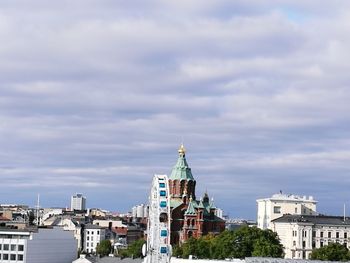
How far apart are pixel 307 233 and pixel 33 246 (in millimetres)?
65450

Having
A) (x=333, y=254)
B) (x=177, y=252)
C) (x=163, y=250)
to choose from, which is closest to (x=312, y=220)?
(x=177, y=252)

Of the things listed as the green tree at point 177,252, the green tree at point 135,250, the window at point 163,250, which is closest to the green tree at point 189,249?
the green tree at point 177,252

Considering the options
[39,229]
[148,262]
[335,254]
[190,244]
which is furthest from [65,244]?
[148,262]

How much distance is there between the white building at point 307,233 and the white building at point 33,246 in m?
52.1

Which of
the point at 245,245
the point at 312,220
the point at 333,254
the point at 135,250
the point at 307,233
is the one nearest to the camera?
the point at 333,254

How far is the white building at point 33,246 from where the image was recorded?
145125mm

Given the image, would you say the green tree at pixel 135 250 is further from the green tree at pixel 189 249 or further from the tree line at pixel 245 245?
the tree line at pixel 245 245

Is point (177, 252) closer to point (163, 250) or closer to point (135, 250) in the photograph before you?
point (135, 250)

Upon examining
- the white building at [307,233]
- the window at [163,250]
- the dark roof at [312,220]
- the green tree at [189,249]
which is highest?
the dark roof at [312,220]

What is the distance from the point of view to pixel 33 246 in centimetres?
14700

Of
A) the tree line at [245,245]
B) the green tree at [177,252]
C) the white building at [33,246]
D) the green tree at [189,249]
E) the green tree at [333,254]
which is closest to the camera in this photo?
the white building at [33,246]

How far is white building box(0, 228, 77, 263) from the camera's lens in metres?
145

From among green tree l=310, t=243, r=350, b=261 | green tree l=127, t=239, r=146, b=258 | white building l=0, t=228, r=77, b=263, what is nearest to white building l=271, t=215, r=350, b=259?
green tree l=127, t=239, r=146, b=258

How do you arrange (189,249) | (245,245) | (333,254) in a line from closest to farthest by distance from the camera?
(333,254), (245,245), (189,249)
